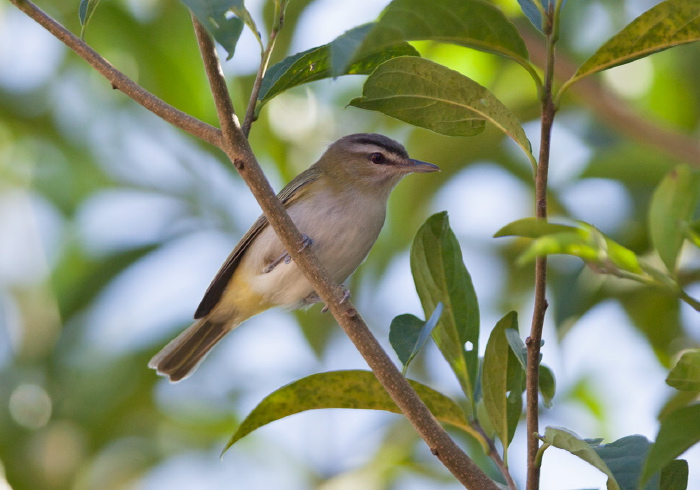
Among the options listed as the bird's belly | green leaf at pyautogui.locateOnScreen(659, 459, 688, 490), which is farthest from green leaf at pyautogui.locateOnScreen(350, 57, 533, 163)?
the bird's belly

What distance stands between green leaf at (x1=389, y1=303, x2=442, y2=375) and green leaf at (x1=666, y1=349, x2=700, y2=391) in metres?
0.57

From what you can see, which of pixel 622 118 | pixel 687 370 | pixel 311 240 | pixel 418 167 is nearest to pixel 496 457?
pixel 687 370

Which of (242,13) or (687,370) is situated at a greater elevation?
(242,13)

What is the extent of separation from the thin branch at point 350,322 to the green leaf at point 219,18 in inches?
7.1

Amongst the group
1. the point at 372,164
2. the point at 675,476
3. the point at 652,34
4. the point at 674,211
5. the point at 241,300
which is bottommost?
the point at 675,476

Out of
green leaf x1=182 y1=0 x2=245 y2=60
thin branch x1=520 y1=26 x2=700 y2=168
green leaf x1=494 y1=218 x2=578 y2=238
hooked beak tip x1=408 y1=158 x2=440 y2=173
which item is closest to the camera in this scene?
green leaf x1=494 y1=218 x2=578 y2=238

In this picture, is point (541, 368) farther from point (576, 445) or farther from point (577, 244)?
point (577, 244)

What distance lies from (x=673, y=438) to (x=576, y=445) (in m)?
0.29

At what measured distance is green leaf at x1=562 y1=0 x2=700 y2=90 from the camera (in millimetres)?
1674

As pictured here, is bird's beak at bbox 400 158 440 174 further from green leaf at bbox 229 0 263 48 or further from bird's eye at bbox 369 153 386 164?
green leaf at bbox 229 0 263 48

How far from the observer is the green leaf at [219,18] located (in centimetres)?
158

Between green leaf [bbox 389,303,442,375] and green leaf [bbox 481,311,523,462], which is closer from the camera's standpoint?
green leaf [bbox 389,303,442,375]

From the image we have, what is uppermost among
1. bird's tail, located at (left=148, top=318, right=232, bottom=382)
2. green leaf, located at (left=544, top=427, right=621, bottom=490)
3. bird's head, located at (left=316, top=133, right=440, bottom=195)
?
bird's head, located at (left=316, top=133, right=440, bottom=195)

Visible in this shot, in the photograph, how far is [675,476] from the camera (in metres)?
1.76
